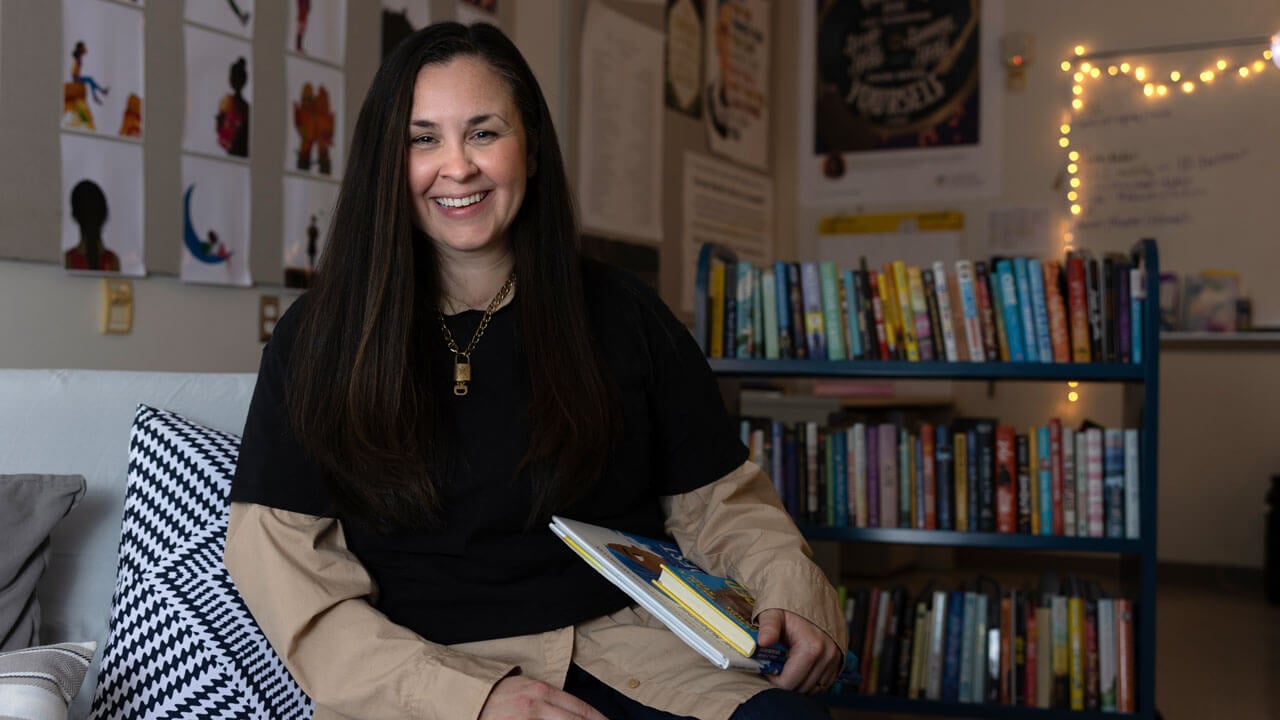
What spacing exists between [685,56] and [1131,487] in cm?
268

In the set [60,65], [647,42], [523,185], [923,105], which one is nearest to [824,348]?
[523,185]

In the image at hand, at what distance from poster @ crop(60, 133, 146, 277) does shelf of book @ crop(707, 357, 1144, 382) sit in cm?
123

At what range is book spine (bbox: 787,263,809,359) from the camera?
2.54 m

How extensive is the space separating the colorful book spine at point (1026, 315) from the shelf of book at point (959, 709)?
739 millimetres

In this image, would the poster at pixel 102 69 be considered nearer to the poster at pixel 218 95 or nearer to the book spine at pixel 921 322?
the poster at pixel 218 95

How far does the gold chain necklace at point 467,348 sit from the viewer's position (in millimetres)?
1366

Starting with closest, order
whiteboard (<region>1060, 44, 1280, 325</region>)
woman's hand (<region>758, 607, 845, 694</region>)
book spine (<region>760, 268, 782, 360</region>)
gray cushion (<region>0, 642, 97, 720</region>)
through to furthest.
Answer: gray cushion (<region>0, 642, 97, 720</region>)
woman's hand (<region>758, 607, 845, 694</region>)
book spine (<region>760, 268, 782, 360</region>)
whiteboard (<region>1060, 44, 1280, 325</region>)

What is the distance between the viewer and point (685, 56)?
4.47 metres

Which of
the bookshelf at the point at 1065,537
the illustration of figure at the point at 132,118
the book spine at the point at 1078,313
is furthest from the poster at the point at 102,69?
the book spine at the point at 1078,313

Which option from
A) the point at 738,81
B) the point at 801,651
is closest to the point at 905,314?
the point at 801,651

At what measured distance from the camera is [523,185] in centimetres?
141

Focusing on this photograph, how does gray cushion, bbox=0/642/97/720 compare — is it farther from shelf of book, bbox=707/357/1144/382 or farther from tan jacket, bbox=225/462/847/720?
shelf of book, bbox=707/357/1144/382

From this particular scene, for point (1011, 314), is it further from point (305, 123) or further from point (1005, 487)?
point (305, 123)

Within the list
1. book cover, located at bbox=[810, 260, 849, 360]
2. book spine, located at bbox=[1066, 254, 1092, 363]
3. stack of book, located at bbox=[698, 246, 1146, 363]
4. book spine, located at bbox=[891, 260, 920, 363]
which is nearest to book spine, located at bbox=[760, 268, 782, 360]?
stack of book, located at bbox=[698, 246, 1146, 363]
